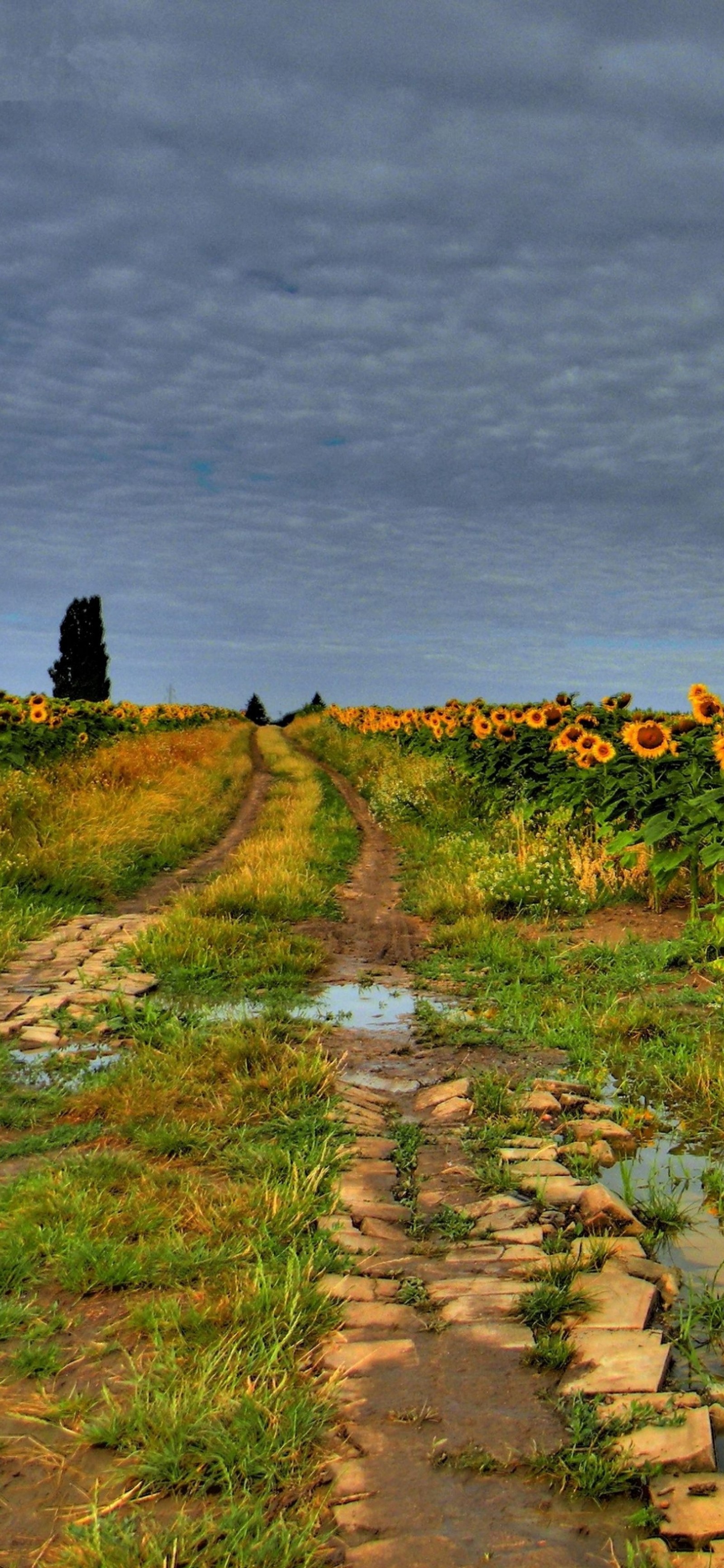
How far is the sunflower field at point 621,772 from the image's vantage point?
27.7 ft

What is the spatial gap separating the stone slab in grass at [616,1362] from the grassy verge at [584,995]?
6.12ft

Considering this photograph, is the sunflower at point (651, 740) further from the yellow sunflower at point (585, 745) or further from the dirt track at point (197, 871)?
the dirt track at point (197, 871)

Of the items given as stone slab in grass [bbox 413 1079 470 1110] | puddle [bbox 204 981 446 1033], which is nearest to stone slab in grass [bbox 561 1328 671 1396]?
stone slab in grass [bbox 413 1079 470 1110]

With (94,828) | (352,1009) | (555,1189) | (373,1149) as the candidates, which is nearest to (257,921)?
(352,1009)

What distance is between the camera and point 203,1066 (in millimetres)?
5367

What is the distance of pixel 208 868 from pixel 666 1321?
9594mm

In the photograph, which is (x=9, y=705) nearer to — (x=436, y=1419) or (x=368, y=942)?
(x=368, y=942)

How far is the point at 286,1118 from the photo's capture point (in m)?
4.77

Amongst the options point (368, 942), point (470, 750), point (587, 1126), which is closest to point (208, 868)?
point (368, 942)

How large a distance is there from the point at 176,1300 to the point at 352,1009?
378 cm

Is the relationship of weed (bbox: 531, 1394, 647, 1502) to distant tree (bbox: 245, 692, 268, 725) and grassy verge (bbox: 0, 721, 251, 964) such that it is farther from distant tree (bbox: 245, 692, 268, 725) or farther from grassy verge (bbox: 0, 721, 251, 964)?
distant tree (bbox: 245, 692, 268, 725)

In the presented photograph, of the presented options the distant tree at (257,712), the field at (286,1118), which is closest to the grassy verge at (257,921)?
the field at (286,1118)

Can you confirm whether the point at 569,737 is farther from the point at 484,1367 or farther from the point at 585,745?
the point at 484,1367

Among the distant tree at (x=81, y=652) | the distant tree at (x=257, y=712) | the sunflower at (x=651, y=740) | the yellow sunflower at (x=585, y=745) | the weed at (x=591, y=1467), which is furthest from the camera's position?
the distant tree at (x=257, y=712)
